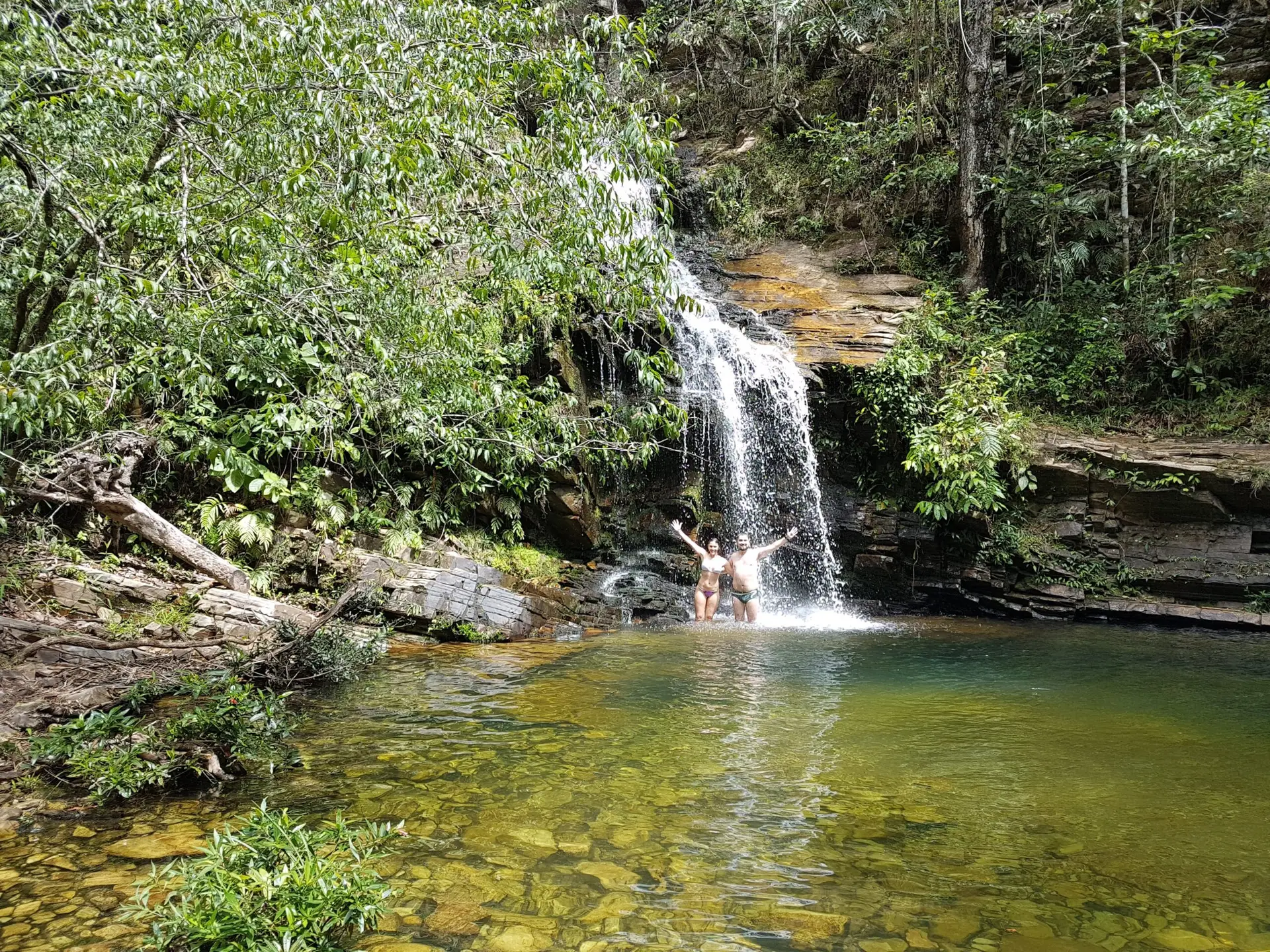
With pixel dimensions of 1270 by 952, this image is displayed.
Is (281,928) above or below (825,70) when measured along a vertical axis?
below

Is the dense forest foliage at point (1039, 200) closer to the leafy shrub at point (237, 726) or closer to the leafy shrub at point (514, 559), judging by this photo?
the leafy shrub at point (514, 559)

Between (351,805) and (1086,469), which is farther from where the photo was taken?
(1086,469)

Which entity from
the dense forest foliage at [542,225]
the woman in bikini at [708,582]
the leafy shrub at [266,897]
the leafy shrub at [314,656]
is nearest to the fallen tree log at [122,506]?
the dense forest foliage at [542,225]

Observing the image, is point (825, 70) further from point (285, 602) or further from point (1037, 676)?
point (285, 602)

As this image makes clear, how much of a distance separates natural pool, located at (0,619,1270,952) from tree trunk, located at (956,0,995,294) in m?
10.8

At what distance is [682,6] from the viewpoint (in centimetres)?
2334

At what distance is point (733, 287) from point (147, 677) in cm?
1349

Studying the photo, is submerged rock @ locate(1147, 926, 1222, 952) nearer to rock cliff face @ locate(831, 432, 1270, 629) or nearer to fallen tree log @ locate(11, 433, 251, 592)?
fallen tree log @ locate(11, 433, 251, 592)

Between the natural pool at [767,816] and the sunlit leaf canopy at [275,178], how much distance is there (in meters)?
2.43

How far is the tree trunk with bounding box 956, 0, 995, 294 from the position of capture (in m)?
14.7

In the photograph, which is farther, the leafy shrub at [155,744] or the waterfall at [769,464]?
the waterfall at [769,464]

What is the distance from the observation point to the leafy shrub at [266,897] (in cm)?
222

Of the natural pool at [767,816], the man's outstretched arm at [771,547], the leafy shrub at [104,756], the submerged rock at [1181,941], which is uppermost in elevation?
the man's outstretched arm at [771,547]

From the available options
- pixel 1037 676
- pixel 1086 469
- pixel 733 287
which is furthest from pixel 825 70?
pixel 1037 676
